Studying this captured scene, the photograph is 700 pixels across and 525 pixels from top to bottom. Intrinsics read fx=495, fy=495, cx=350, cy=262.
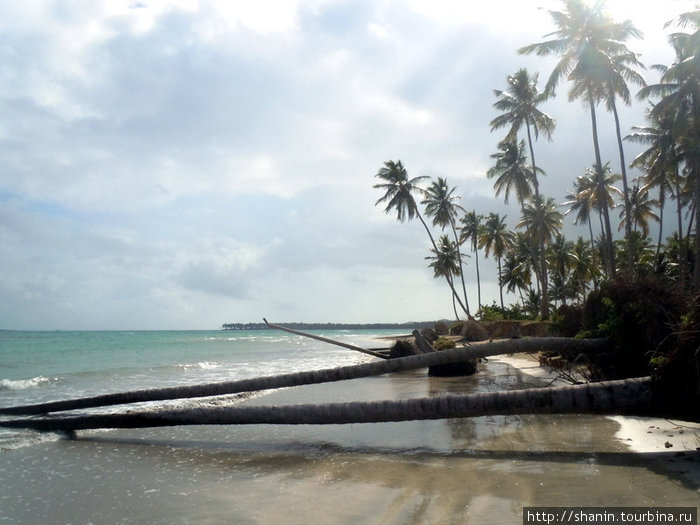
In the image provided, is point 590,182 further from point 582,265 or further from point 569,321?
point 569,321

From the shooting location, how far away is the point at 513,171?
127 ft

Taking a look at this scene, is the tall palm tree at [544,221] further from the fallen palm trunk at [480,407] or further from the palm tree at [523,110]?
the fallen palm trunk at [480,407]

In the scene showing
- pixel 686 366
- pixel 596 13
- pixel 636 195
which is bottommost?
pixel 686 366

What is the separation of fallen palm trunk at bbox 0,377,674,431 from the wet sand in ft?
1.36

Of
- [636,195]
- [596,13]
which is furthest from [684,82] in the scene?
[636,195]

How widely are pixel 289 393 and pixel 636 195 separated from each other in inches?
1393

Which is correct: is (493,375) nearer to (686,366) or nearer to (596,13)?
(686,366)

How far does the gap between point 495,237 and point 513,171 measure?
1197cm

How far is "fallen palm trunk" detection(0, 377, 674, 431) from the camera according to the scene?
6309 mm

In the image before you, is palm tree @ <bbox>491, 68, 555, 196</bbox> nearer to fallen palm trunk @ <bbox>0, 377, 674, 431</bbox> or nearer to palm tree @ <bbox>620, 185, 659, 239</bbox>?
palm tree @ <bbox>620, 185, 659, 239</bbox>

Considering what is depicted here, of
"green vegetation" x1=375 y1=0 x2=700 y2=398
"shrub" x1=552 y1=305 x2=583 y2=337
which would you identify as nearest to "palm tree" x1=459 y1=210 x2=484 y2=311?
"green vegetation" x1=375 y1=0 x2=700 y2=398

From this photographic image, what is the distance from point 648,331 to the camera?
8.95 m

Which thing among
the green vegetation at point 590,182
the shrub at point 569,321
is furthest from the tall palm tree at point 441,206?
the shrub at point 569,321

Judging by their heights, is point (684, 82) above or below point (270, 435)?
above
